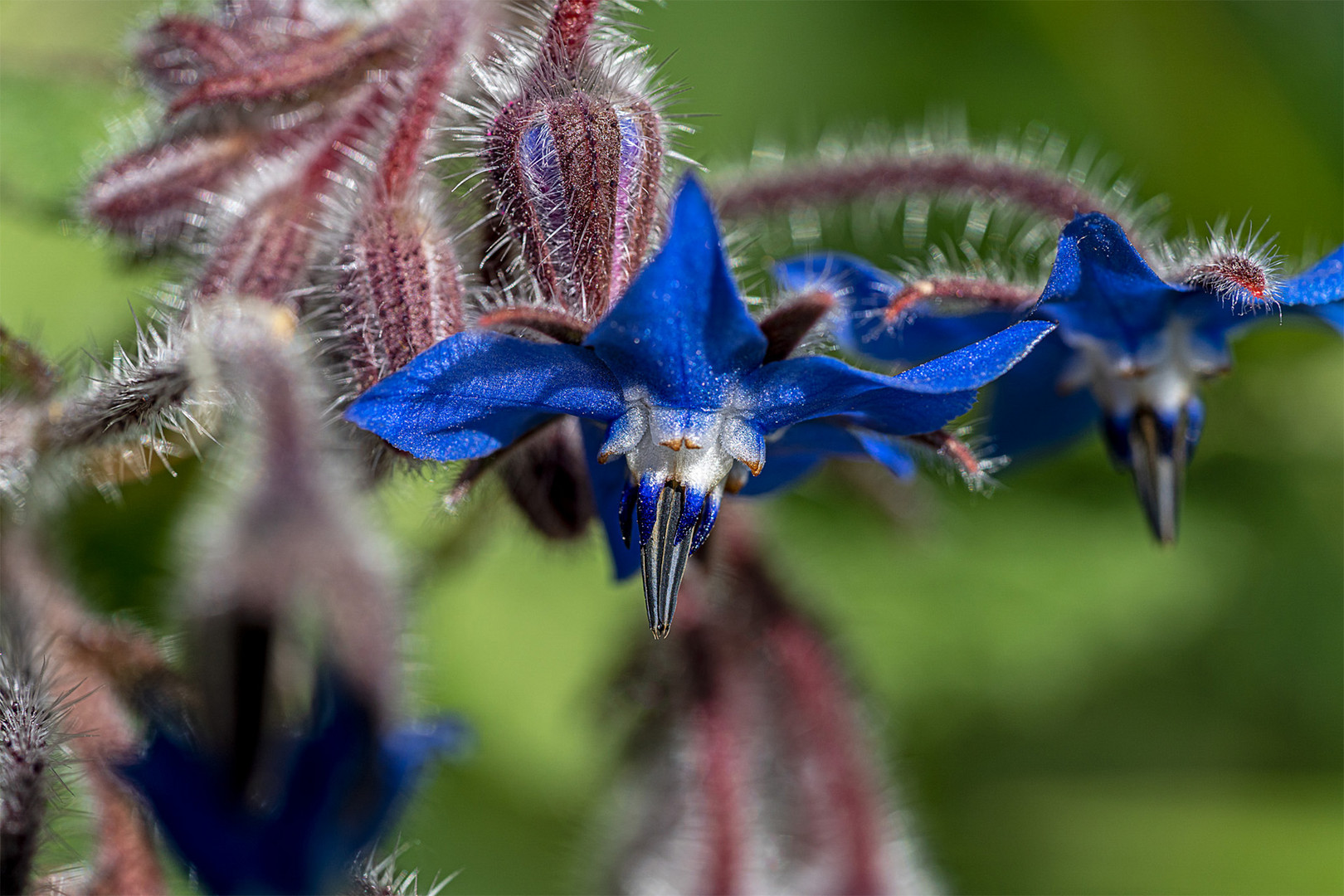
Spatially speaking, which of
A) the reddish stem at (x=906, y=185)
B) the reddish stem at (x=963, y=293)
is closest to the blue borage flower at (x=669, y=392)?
the reddish stem at (x=963, y=293)

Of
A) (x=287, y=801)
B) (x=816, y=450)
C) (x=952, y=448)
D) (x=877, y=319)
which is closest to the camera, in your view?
(x=287, y=801)

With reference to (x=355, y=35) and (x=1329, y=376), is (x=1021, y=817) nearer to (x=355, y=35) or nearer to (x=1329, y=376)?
(x=1329, y=376)

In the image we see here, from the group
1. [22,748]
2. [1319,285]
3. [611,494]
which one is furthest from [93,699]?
[1319,285]

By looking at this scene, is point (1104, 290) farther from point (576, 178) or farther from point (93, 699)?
point (93, 699)

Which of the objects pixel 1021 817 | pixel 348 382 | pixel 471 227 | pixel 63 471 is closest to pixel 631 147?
pixel 471 227

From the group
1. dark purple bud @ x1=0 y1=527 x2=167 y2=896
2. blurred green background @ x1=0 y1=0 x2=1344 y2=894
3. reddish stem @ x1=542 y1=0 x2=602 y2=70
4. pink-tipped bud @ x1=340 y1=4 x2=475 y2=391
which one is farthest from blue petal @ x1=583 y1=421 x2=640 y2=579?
blurred green background @ x1=0 y1=0 x2=1344 y2=894
